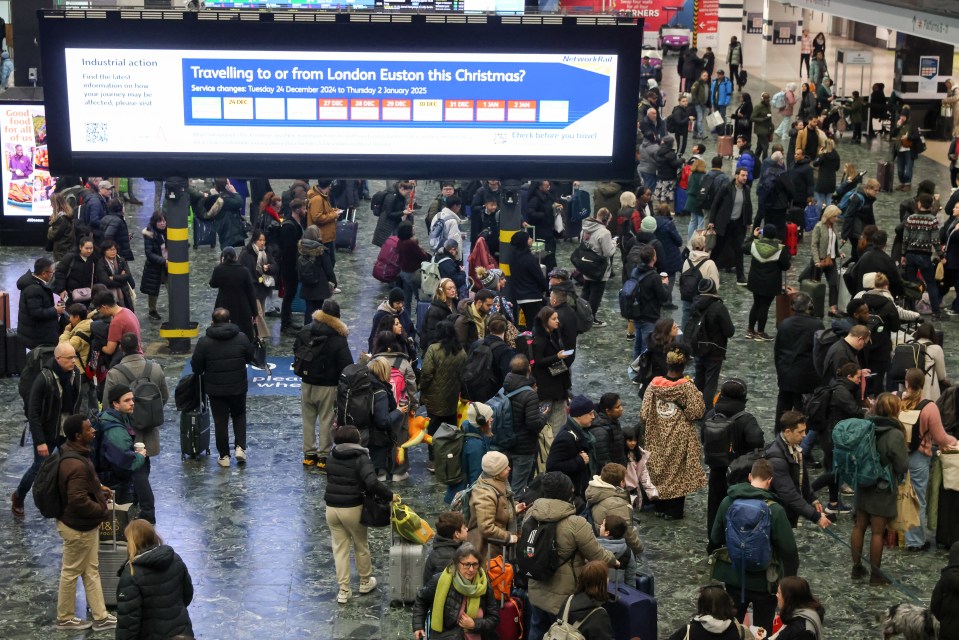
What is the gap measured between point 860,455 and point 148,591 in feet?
18.1

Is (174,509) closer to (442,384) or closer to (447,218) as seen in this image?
(442,384)

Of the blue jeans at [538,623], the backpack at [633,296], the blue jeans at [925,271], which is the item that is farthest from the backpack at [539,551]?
the blue jeans at [925,271]

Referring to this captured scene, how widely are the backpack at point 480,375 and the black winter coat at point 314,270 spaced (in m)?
4.32

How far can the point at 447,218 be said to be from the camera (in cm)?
1798

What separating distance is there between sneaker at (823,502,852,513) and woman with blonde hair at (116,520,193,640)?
6310mm

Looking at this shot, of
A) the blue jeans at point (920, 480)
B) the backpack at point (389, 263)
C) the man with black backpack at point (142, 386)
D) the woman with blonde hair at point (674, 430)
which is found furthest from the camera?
the backpack at point (389, 263)

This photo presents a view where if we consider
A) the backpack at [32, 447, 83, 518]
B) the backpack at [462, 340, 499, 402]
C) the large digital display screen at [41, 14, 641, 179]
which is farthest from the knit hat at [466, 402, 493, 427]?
the large digital display screen at [41, 14, 641, 179]

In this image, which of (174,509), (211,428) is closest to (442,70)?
(211,428)

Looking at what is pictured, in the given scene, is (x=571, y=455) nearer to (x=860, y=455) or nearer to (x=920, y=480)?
(x=860, y=455)

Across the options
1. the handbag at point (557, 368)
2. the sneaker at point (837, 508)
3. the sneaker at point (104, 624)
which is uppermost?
the handbag at point (557, 368)

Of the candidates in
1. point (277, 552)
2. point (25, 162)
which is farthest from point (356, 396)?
point (25, 162)

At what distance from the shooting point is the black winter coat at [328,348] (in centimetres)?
1339

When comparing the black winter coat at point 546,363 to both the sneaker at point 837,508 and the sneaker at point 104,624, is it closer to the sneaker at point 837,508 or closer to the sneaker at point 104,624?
the sneaker at point 837,508

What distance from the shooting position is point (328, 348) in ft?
44.0
